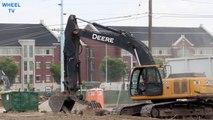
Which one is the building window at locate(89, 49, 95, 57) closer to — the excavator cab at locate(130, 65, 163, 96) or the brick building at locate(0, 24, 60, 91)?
the brick building at locate(0, 24, 60, 91)

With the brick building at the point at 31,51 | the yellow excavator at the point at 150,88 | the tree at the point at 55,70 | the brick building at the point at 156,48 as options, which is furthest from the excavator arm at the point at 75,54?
the brick building at the point at 156,48

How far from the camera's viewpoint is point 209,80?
2448 cm

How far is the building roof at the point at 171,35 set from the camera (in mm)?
116938

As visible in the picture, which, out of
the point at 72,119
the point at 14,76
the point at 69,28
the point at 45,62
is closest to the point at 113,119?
the point at 72,119

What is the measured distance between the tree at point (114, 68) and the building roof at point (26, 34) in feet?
40.5

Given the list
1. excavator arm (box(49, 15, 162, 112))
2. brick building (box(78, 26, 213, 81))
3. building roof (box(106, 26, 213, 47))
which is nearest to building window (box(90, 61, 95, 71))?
brick building (box(78, 26, 213, 81))

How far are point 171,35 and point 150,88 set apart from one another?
99.2 meters

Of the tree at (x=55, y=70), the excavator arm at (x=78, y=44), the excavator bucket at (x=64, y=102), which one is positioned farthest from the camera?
the tree at (x=55, y=70)

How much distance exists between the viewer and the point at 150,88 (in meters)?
25.0

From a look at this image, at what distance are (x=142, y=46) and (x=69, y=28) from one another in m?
3.43

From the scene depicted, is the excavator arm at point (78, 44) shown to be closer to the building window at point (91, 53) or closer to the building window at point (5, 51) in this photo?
the building window at point (5, 51)

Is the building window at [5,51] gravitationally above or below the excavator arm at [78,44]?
above

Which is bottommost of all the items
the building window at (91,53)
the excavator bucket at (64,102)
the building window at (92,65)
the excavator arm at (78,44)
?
the excavator bucket at (64,102)

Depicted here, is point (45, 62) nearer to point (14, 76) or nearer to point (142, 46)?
point (14, 76)
